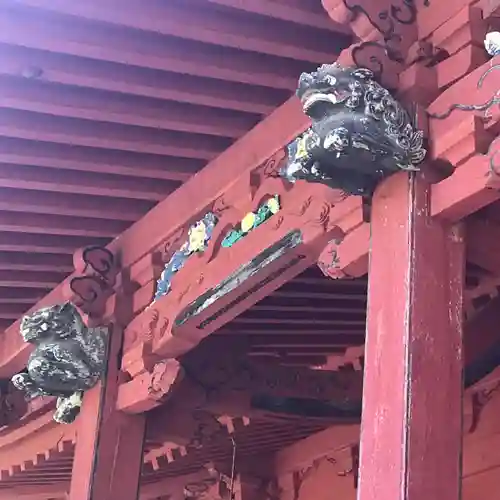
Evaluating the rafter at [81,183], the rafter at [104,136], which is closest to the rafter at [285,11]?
the rafter at [104,136]

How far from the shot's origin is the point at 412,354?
2145 millimetres

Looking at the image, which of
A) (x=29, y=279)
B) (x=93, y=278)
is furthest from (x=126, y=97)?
(x=29, y=279)

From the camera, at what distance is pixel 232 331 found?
4262 millimetres

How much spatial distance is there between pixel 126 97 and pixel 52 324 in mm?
1115

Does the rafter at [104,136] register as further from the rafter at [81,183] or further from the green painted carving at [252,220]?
the green painted carving at [252,220]

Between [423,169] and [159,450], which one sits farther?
[159,450]

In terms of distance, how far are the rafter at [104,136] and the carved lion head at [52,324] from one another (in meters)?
0.81

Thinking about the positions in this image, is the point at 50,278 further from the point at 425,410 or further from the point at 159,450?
the point at 425,410

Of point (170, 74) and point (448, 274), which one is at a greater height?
point (170, 74)

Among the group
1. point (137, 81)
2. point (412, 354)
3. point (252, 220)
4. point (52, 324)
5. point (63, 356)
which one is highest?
point (137, 81)

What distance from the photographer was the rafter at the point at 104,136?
3.31 metres

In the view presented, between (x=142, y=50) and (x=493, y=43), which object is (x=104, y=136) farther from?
(x=493, y=43)

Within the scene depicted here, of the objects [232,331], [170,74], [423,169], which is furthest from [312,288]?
[423,169]

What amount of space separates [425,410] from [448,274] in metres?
0.33
